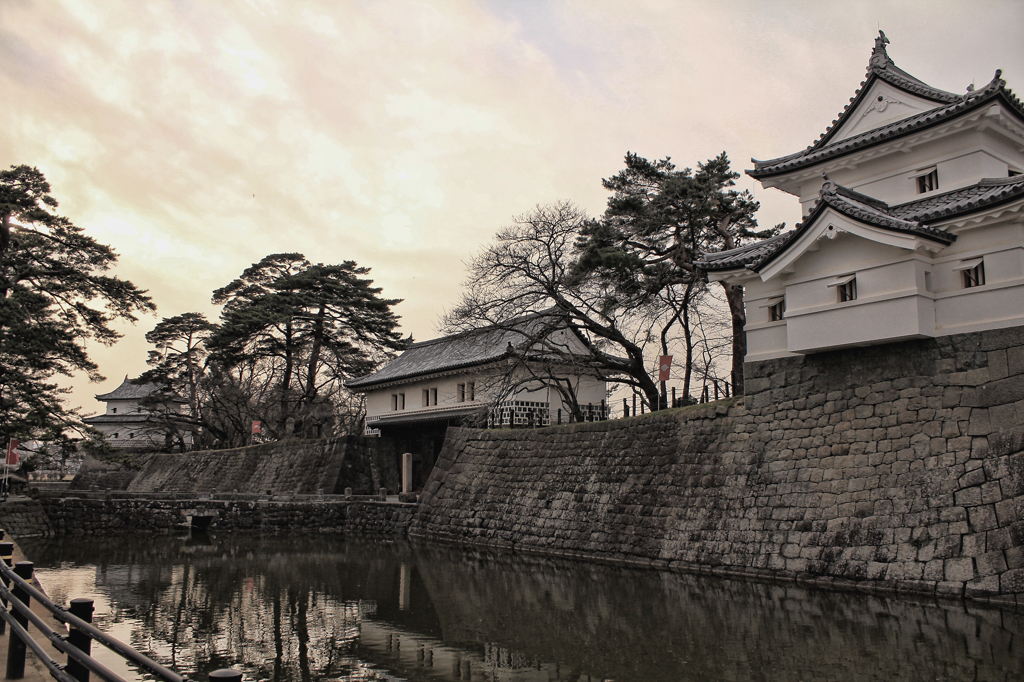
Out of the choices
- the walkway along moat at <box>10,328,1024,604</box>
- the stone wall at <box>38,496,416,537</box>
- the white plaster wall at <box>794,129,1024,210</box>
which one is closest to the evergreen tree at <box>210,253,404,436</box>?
the stone wall at <box>38,496,416,537</box>

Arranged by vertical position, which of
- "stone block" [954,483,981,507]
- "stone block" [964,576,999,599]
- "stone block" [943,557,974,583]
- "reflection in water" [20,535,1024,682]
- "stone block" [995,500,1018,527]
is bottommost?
"reflection in water" [20,535,1024,682]

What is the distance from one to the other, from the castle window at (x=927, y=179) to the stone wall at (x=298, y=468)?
2427 centimetres

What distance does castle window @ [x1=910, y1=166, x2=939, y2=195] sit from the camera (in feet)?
46.8

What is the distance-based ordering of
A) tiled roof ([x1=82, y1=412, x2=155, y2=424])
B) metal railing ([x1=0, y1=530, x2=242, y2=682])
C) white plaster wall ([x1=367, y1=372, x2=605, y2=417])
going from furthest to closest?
tiled roof ([x1=82, y1=412, x2=155, y2=424]), white plaster wall ([x1=367, y1=372, x2=605, y2=417]), metal railing ([x1=0, y1=530, x2=242, y2=682])

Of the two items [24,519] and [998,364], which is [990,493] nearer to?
[998,364]

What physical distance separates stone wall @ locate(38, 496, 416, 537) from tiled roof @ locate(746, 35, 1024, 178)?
1663 centimetres

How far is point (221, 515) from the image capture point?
90.4ft

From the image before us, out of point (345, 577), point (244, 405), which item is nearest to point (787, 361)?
point (345, 577)

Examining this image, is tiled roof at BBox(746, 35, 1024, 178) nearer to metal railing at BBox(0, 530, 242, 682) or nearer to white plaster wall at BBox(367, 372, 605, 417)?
white plaster wall at BBox(367, 372, 605, 417)

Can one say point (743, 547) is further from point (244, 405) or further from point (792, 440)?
point (244, 405)

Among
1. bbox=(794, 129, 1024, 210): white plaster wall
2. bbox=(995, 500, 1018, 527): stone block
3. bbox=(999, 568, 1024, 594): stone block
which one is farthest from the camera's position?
bbox=(794, 129, 1024, 210): white plaster wall

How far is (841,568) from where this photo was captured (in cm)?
1243

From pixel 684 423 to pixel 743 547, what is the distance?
3.51 meters

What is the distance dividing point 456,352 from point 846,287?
18402 mm
